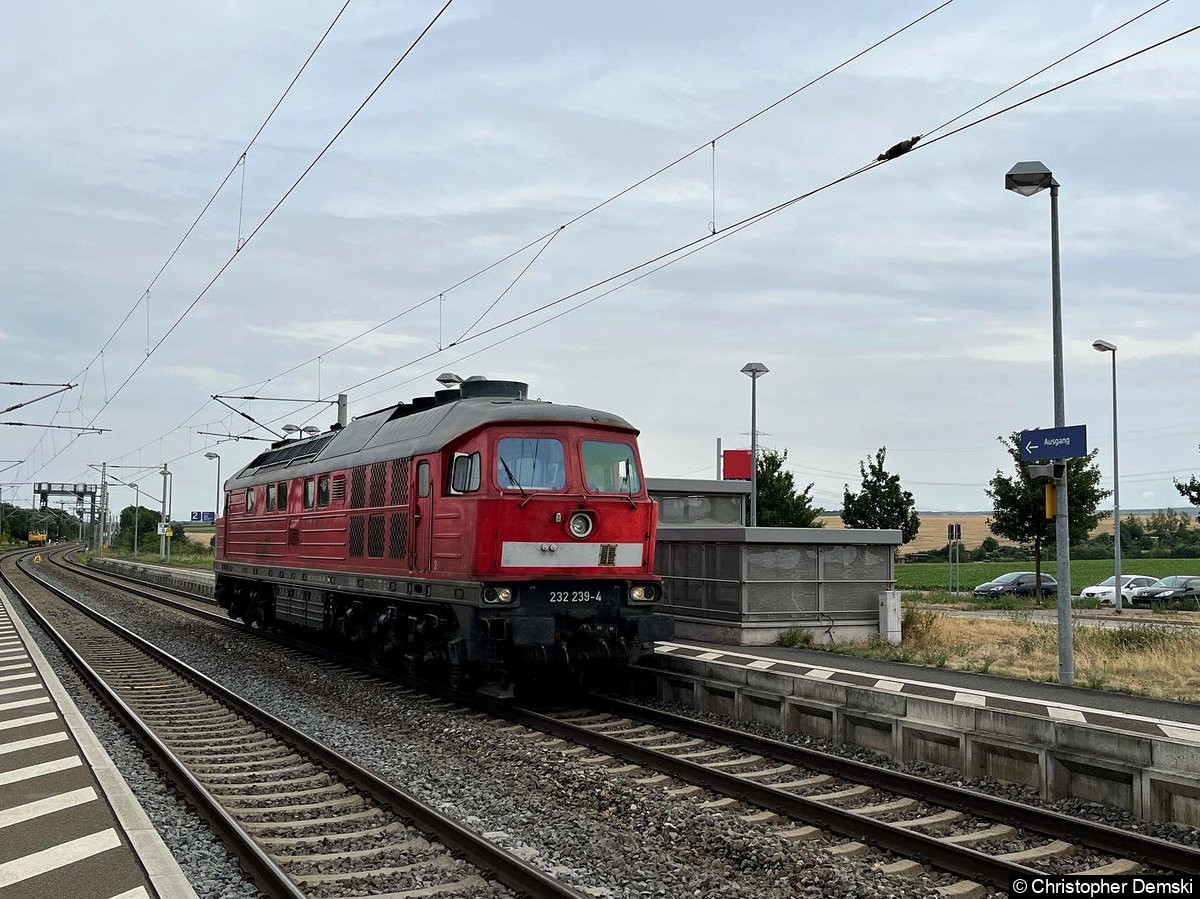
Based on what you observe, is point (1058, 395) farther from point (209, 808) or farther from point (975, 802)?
point (209, 808)

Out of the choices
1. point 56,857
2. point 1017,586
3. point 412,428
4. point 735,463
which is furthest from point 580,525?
point 1017,586

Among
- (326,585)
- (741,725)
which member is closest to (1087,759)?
(741,725)

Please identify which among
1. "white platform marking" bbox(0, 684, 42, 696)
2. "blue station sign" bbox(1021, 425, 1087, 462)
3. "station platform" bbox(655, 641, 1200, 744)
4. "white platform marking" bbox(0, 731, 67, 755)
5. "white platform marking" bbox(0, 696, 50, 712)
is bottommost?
"white platform marking" bbox(0, 684, 42, 696)

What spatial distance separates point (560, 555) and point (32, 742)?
5.86m

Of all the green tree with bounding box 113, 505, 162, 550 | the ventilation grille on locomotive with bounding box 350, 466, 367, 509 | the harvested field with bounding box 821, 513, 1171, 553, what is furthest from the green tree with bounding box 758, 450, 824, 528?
the green tree with bounding box 113, 505, 162, 550

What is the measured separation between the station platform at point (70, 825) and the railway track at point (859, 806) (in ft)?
13.9

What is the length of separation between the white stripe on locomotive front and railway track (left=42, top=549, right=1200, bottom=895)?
182 centimetres

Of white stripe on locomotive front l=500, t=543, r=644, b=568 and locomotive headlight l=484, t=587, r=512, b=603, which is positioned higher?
white stripe on locomotive front l=500, t=543, r=644, b=568

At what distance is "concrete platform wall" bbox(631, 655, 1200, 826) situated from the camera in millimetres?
8305

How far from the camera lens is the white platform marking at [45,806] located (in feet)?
25.0

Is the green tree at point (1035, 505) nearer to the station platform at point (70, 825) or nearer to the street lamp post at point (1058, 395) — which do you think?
the street lamp post at point (1058, 395)

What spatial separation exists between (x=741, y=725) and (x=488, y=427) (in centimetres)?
462

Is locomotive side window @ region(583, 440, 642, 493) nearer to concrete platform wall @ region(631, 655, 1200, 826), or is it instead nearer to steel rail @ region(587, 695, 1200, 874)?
concrete platform wall @ region(631, 655, 1200, 826)

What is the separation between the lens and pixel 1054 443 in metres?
14.1
